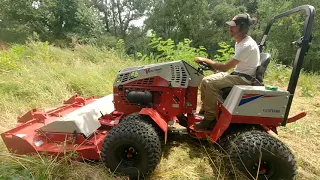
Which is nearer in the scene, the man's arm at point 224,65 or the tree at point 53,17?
the man's arm at point 224,65

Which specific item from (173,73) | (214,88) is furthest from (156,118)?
(214,88)

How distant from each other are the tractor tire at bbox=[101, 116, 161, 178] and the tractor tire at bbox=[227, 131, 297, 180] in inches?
30.4

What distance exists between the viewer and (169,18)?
71.6ft

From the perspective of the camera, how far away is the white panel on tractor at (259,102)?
8.52 feet

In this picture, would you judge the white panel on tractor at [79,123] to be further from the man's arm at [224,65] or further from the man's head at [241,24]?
the man's head at [241,24]

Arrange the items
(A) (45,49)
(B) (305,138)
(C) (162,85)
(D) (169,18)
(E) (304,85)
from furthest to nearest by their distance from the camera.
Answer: (D) (169,18) → (A) (45,49) → (E) (304,85) → (B) (305,138) → (C) (162,85)

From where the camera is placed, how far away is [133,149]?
268cm

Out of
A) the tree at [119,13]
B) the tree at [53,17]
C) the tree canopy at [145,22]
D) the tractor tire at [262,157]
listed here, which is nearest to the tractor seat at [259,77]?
the tractor tire at [262,157]

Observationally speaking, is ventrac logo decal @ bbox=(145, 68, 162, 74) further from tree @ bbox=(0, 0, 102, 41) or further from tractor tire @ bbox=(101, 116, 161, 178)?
tree @ bbox=(0, 0, 102, 41)

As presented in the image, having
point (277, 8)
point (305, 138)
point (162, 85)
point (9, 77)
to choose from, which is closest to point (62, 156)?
point (162, 85)

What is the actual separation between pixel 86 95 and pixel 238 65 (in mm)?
3601

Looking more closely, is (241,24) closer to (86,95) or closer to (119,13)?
(86,95)

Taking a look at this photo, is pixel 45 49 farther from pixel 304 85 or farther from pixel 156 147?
pixel 304 85

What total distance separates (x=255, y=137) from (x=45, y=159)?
205cm
